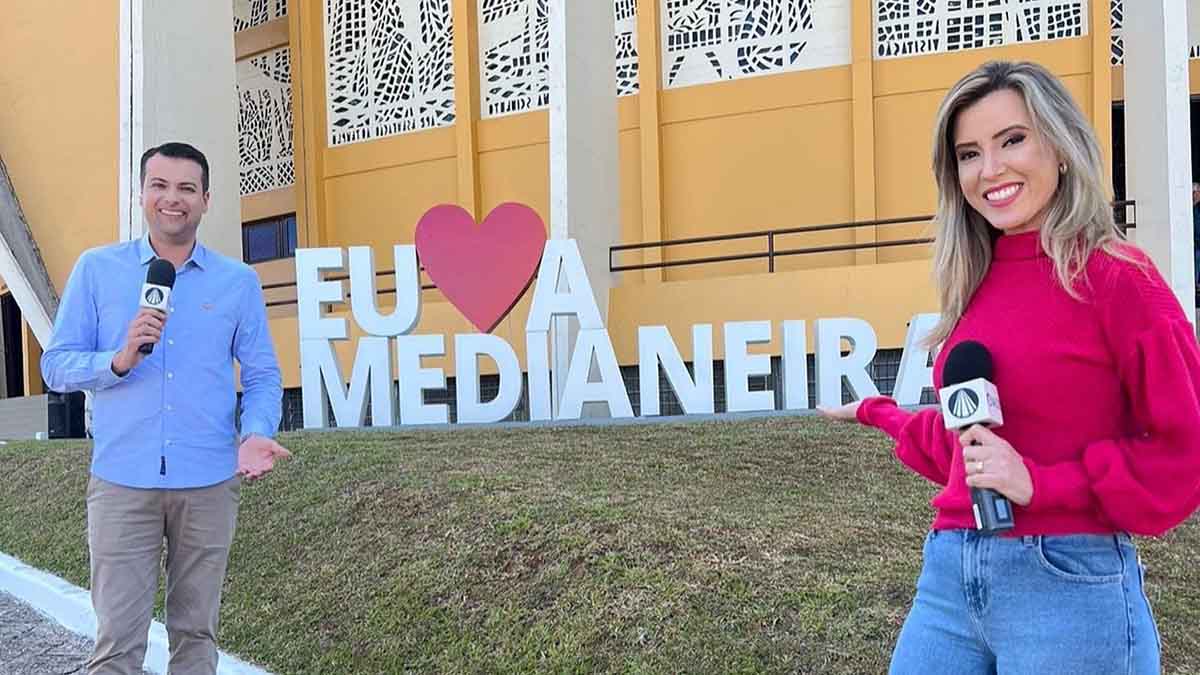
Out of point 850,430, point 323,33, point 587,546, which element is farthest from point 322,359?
point 323,33

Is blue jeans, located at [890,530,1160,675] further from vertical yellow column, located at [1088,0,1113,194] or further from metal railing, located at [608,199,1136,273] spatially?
vertical yellow column, located at [1088,0,1113,194]

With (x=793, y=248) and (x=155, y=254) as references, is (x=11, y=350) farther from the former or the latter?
(x=155, y=254)

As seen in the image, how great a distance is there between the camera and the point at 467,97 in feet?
50.7

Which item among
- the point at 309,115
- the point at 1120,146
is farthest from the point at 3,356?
the point at 1120,146

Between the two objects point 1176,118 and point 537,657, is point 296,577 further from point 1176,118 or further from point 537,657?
point 1176,118

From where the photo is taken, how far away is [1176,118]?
34.4 ft

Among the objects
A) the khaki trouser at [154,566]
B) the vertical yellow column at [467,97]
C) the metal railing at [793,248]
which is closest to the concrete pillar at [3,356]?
the vertical yellow column at [467,97]

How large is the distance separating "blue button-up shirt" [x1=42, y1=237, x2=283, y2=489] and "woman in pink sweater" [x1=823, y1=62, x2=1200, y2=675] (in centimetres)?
231

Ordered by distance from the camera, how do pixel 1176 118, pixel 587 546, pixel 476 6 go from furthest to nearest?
1. pixel 476 6
2. pixel 1176 118
3. pixel 587 546

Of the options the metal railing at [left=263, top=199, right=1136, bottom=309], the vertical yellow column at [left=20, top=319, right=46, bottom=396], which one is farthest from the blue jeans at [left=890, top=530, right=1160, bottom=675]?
the vertical yellow column at [left=20, top=319, right=46, bottom=396]

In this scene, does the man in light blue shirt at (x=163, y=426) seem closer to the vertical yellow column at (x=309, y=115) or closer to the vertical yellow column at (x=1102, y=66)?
the vertical yellow column at (x=1102, y=66)

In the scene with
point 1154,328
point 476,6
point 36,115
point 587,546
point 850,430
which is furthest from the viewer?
point 36,115

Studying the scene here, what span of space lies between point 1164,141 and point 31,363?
2477 cm

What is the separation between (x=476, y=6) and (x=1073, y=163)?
1496cm
